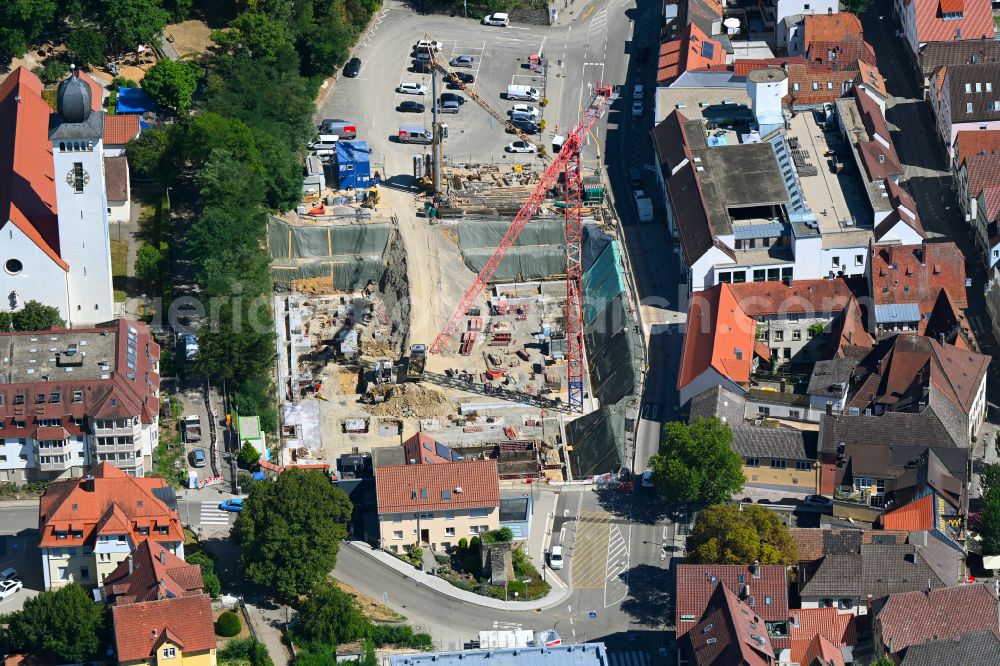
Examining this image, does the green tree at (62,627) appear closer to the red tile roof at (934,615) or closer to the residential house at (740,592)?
the residential house at (740,592)

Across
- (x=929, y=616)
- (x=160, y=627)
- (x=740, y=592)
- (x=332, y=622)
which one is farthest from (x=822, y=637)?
(x=160, y=627)

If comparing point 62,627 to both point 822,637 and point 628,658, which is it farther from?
point 822,637

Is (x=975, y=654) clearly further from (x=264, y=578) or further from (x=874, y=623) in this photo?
(x=264, y=578)

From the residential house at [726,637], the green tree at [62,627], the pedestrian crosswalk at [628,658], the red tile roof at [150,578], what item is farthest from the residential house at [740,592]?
the green tree at [62,627]

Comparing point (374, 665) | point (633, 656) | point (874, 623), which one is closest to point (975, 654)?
point (874, 623)

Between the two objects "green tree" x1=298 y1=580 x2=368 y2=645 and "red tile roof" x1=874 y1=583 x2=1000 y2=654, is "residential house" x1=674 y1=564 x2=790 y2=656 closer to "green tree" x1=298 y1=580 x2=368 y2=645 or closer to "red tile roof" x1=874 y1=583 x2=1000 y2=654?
"red tile roof" x1=874 y1=583 x2=1000 y2=654
